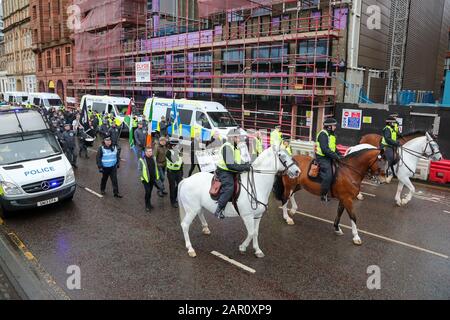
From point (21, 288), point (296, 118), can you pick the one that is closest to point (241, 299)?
point (21, 288)

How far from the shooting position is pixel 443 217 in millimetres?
9133

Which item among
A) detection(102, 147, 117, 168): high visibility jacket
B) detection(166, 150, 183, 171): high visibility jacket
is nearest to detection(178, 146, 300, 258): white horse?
detection(166, 150, 183, 171): high visibility jacket

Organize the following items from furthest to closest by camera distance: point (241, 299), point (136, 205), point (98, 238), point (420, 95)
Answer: point (420, 95) → point (136, 205) → point (98, 238) → point (241, 299)

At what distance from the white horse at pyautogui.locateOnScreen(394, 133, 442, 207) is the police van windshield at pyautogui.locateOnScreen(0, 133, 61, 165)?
9500 millimetres

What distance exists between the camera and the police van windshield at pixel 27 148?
905cm

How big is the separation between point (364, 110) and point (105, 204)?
12.5 meters

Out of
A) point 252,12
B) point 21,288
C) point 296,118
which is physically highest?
point 252,12

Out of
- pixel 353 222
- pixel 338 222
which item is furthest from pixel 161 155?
pixel 353 222

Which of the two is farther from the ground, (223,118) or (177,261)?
(223,118)

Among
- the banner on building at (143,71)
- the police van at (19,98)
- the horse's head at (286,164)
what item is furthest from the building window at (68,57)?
the horse's head at (286,164)

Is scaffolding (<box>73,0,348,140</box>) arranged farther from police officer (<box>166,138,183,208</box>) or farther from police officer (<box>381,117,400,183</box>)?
police officer (<box>166,138,183,208</box>)

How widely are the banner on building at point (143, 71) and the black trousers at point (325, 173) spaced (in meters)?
19.2

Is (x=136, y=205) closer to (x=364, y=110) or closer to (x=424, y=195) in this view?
(x=424, y=195)

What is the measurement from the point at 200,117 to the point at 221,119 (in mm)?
1035
